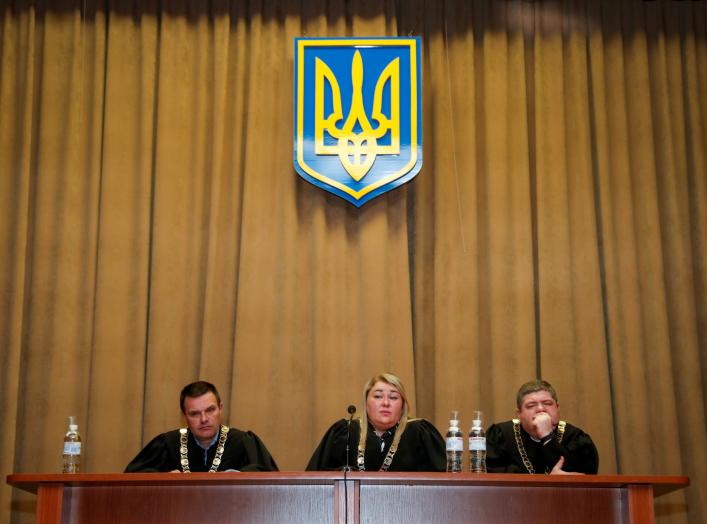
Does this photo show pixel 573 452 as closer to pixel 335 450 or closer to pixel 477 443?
pixel 477 443

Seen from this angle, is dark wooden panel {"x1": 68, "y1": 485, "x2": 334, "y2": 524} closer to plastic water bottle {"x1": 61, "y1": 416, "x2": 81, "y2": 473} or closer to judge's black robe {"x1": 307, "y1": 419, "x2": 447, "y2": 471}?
plastic water bottle {"x1": 61, "y1": 416, "x2": 81, "y2": 473}

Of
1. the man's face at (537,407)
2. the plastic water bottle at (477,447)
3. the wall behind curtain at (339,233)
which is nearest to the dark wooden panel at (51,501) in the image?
the plastic water bottle at (477,447)

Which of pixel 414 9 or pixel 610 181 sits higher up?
pixel 414 9

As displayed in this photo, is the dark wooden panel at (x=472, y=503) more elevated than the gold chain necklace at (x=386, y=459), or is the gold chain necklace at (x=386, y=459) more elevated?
the gold chain necklace at (x=386, y=459)

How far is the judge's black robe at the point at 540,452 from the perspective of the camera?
195 inches

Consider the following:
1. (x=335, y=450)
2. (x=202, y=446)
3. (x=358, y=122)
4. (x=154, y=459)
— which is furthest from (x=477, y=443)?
(x=358, y=122)

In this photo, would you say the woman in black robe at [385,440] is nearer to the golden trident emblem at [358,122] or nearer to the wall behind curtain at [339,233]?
the wall behind curtain at [339,233]

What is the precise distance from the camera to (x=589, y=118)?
712 centimetres

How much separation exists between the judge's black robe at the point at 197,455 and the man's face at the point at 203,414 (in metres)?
0.15

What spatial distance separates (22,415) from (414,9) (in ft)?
13.7

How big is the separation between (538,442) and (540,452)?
57mm

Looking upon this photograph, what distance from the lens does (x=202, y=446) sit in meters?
5.46

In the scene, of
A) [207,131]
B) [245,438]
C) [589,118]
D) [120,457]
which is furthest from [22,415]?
[589,118]

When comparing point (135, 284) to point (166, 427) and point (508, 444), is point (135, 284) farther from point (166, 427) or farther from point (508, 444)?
point (508, 444)
